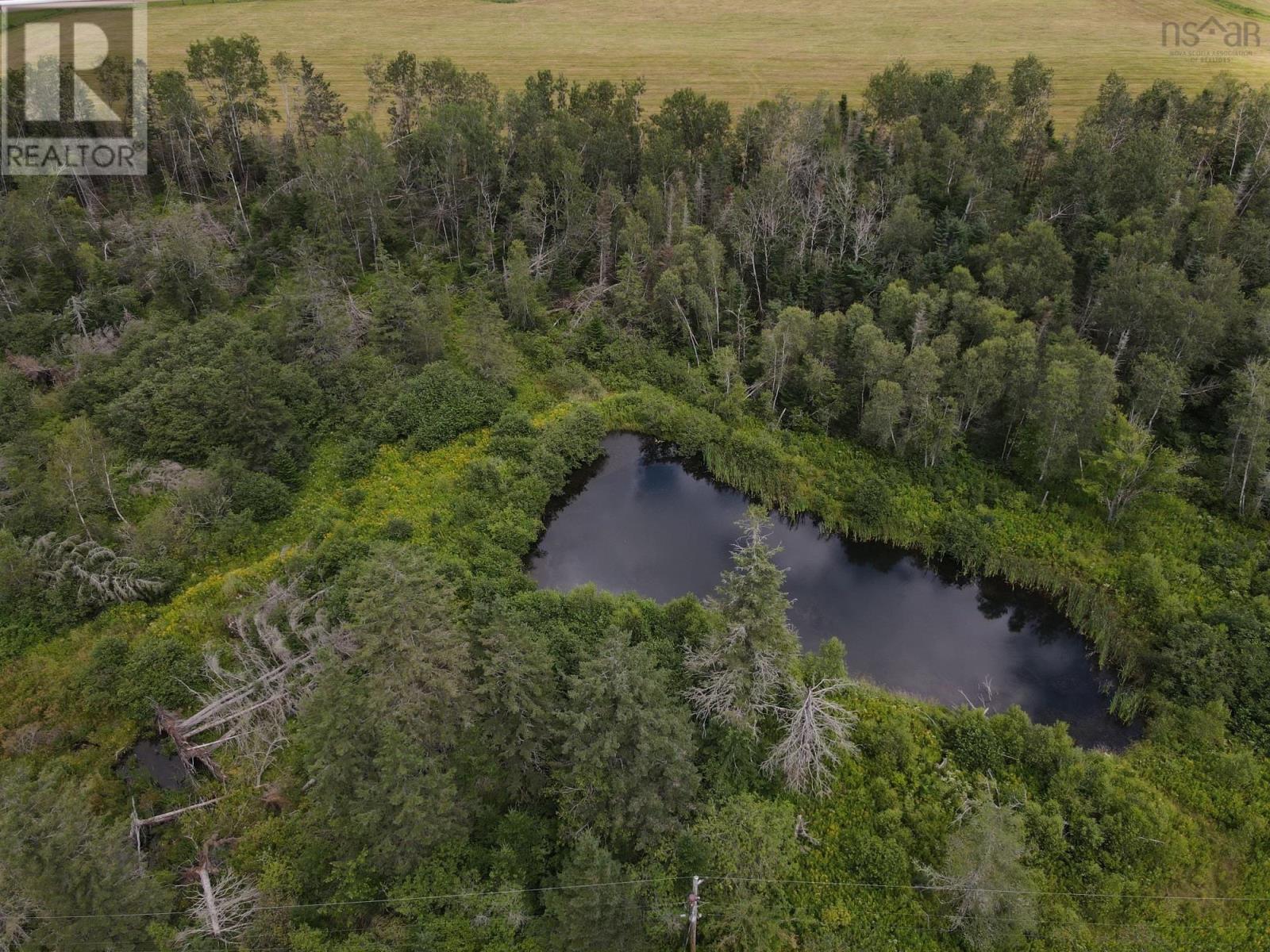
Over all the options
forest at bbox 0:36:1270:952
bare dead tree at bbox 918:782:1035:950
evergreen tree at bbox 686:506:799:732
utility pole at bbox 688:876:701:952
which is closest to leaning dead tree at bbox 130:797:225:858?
forest at bbox 0:36:1270:952

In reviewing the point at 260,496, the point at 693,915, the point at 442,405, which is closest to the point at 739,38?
the point at 442,405

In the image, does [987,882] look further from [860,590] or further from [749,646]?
[860,590]

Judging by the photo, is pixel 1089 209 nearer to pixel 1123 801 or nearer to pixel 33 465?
pixel 1123 801

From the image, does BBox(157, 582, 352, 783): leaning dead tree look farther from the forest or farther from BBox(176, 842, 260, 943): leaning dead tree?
BBox(176, 842, 260, 943): leaning dead tree

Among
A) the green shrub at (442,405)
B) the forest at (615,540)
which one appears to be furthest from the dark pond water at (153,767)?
the green shrub at (442,405)

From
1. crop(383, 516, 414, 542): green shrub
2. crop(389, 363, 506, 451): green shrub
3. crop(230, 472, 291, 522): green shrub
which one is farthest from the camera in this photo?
crop(389, 363, 506, 451): green shrub

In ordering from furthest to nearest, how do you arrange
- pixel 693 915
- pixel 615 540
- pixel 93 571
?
pixel 615 540 → pixel 93 571 → pixel 693 915
